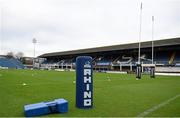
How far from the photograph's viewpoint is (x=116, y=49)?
7975cm

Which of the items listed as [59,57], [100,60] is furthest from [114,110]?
[59,57]

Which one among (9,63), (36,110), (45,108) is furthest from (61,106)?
(9,63)

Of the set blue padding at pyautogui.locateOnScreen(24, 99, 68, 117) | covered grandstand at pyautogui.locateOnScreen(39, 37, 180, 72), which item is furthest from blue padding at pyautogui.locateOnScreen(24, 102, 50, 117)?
covered grandstand at pyautogui.locateOnScreen(39, 37, 180, 72)

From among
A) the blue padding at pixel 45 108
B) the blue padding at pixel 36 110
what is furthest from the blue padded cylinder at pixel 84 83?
the blue padding at pixel 36 110

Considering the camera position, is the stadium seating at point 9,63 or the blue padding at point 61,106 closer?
the blue padding at point 61,106

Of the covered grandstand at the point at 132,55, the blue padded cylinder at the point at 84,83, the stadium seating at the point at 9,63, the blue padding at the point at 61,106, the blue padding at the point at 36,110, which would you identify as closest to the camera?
the blue padding at the point at 36,110

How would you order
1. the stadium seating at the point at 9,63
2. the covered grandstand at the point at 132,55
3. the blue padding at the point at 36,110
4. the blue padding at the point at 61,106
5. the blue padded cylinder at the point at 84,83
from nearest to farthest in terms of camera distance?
1. the blue padding at the point at 36,110
2. the blue padding at the point at 61,106
3. the blue padded cylinder at the point at 84,83
4. the covered grandstand at the point at 132,55
5. the stadium seating at the point at 9,63

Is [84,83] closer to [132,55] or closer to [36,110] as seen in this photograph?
[36,110]

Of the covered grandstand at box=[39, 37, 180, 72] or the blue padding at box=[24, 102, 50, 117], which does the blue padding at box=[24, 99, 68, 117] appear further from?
the covered grandstand at box=[39, 37, 180, 72]

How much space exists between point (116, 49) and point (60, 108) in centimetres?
7185

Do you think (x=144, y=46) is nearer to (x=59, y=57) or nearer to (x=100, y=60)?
(x=100, y=60)

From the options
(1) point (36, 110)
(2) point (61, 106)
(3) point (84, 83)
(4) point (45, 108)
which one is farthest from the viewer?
(3) point (84, 83)

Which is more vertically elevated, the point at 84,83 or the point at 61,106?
the point at 84,83

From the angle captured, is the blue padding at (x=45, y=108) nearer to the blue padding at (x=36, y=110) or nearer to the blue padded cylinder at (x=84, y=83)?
the blue padding at (x=36, y=110)
